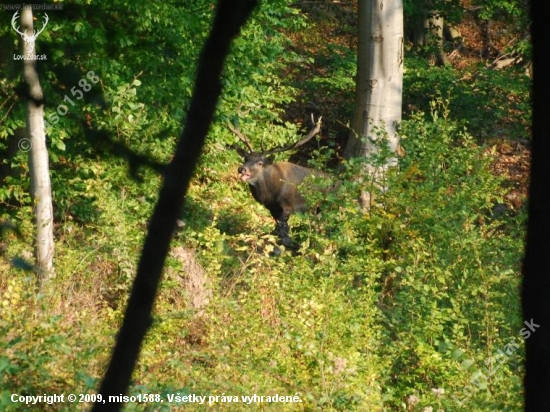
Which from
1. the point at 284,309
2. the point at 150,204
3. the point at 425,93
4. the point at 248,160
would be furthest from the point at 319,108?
the point at 284,309

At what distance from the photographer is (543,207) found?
1.27m

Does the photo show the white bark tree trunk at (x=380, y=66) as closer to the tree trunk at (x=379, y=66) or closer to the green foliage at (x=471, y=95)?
the tree trunk at (x=379, y=66)

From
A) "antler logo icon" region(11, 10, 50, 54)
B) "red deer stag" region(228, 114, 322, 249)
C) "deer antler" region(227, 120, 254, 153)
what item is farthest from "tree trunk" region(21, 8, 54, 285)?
"red deer stag" region(228, 114, 322, 249)

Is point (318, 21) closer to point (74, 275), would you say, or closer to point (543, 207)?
point (74, 275)

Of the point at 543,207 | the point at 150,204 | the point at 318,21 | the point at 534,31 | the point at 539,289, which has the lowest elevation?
the point at 150,204

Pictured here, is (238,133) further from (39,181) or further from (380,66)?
(39,181)

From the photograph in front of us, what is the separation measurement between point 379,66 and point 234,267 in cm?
439

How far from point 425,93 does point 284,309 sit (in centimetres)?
1272

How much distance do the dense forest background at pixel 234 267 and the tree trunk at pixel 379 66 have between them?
3.91 feet

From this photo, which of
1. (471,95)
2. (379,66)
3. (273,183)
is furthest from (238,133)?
(471,95)

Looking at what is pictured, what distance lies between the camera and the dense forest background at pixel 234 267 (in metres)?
5.70

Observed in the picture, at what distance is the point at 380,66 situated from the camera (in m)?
11.9

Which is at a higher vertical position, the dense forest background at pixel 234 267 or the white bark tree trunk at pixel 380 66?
the white bark tree trunk at pixel 380 66

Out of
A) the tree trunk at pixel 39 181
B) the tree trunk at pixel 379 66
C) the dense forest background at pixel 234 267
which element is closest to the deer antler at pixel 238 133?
the dense forest background at pixel 234 267
